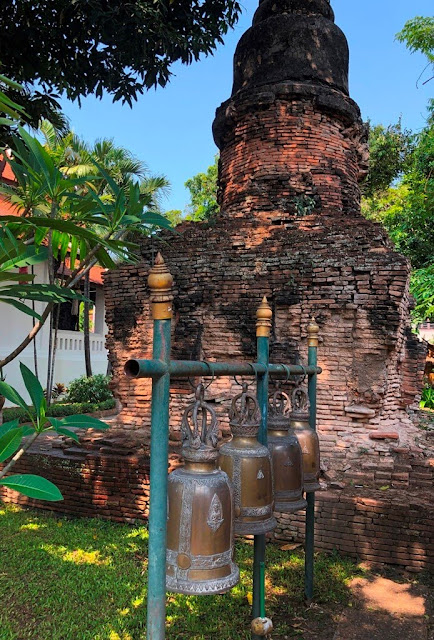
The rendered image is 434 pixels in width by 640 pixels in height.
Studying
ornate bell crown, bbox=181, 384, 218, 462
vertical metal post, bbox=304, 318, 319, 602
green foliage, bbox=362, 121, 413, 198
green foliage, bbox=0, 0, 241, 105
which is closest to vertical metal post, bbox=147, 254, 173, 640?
ornate bell crown, bbox=181, 384, 218, 462

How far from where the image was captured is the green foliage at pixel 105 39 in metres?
6.43

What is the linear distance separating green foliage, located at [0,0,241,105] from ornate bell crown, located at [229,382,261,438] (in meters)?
5.89

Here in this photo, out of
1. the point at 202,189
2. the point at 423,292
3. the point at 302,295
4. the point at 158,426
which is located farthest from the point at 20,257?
the point at 202,189

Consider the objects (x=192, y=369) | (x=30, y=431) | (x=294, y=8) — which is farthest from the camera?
(x=294, y=8)

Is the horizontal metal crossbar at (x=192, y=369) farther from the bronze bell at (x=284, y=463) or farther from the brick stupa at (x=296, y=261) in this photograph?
the brick stupa at (x=296, y=261)

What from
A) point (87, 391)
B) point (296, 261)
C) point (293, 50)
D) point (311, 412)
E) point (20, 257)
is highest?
point (293, 50)

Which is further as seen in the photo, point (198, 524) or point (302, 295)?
point (302, 295)

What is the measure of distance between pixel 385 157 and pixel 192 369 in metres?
20.3

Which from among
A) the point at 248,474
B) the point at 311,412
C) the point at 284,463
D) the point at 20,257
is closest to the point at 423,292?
the point at 311,412

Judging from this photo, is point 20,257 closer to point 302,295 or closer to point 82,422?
point 82,422

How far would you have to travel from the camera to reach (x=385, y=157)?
19922 millimetres

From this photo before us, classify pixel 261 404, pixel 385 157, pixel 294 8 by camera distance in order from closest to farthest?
pixel 261 404 < pixel 294 8 < pixel 385 157

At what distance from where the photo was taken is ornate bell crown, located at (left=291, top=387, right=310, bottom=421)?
10.3ft

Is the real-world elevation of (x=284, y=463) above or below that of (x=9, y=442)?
below
